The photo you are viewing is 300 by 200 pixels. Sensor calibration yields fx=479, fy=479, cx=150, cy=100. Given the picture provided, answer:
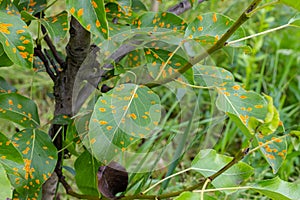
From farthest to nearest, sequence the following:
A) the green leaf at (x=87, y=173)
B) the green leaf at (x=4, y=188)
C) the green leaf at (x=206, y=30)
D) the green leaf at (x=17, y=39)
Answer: the green leaf at (x=87, y=173) < the green leaf at (x=206, y=30) < the green leaf at (x=17, y=39) < the green leaf at (x=4, y=188)

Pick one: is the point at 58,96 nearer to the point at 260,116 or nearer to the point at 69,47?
the point at 69,47

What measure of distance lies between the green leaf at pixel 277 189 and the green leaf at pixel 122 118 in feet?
0.61

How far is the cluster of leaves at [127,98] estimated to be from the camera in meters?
0.68

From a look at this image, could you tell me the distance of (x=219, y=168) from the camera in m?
0.81

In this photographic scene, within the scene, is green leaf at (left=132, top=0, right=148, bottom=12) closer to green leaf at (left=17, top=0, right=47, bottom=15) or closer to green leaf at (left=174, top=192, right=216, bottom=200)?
green leaf at (left=17, top=0, right=47, bottom=15)

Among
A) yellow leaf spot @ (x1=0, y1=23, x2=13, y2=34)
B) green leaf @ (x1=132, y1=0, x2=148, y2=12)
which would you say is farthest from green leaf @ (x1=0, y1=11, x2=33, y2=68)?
green leaf @ (x1=132, y1=0, x2=148, y2=12)

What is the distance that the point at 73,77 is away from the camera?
3.09ft

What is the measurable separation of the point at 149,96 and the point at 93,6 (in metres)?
0.16

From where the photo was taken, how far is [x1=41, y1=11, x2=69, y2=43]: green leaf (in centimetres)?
76

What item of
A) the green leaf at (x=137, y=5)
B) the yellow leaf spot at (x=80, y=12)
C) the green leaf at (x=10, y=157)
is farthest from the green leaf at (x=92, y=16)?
the green leaf at (x=137, y=5)

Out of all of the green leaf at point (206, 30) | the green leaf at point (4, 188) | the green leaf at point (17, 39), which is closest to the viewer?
the green leaf at point (4, 188)

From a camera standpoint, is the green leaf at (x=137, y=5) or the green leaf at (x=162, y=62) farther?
the green leaf at (x=137, y=5)

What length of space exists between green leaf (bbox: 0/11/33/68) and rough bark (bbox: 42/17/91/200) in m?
0.19

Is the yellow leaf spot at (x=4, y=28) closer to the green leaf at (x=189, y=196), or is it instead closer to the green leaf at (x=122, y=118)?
the green leaf at (x=122, y=118)
